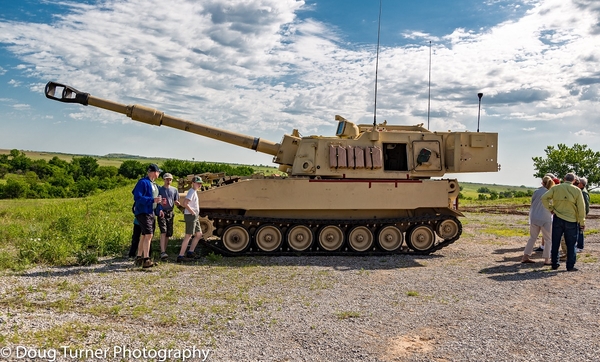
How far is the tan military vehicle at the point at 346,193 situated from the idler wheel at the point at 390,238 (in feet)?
0.08

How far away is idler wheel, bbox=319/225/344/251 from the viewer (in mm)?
12641

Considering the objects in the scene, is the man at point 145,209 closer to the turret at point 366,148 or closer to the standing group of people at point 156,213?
the standing group of people at point 156,213

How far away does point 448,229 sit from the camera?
12883 millimetres

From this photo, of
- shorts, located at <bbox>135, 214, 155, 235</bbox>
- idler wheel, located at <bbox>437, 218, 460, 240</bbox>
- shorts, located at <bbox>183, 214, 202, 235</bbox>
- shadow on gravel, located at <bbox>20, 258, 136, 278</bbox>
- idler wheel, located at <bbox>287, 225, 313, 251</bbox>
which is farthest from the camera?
idler wheel, located at <bbox>437, 218, 460, 240</bbox>

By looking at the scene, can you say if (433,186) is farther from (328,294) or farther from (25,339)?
(25,339)

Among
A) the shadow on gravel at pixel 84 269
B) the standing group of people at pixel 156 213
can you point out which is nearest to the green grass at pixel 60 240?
the shadow on gravel at pixel 84 269

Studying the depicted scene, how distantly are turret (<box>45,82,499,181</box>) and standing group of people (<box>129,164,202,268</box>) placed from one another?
106 inches

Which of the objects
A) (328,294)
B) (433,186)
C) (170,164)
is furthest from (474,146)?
(170,164)

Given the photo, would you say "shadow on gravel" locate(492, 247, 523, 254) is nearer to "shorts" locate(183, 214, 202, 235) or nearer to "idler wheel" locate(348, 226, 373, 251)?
"idler wheel" locate(348, 226, 373, 251)

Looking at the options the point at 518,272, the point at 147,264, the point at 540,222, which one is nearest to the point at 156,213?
the point at 147,264

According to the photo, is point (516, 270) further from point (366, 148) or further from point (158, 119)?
point (158, 119)

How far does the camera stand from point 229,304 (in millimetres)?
7613

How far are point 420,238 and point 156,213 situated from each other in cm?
642

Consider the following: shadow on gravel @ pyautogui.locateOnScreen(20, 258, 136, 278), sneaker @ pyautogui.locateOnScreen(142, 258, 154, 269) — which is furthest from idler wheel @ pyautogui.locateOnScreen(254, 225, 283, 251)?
shadow on gravel @ pyautogui.locateOnScreen(20, 258, 136, 278)
